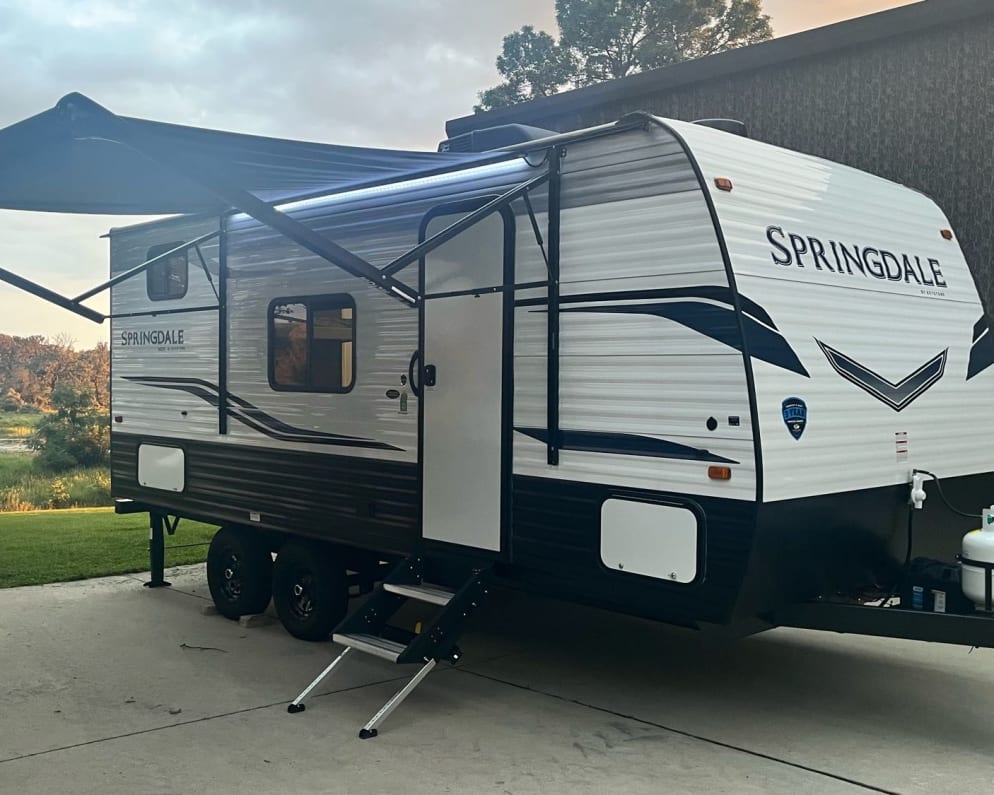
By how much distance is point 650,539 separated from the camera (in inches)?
182

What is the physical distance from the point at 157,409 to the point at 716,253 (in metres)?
5.13

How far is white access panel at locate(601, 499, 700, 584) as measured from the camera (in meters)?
4.47

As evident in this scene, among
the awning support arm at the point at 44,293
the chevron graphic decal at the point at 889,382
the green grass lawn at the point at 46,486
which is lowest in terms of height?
the green grass lawn at the point at 46,486

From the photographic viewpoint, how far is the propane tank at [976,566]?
14.8ft

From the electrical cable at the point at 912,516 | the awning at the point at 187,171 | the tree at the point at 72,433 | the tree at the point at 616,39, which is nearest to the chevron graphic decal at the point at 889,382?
the electrical cable at the point at 912,516

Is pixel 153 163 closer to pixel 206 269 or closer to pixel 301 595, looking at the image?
pixel 206 269

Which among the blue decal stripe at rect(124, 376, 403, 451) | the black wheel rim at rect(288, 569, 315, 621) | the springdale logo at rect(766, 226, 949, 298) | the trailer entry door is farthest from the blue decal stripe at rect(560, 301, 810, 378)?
the black wheel rim at rect(288, 569, 315, 621)

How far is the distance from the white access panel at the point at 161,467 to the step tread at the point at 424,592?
2803 mm

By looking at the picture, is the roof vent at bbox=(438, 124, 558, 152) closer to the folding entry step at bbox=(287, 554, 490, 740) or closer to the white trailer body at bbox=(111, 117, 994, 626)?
the white trailer body at bbox=(111, 117, 994, 626)

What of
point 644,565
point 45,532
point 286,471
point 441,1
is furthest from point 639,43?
point 644,565

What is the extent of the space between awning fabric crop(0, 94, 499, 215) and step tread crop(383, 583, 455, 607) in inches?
85.9

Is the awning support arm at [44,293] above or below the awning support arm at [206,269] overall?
below

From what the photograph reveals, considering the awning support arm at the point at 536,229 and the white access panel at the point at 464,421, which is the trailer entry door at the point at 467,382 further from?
Answer: the awning support arm at the point at 536,229

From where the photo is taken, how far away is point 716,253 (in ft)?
14.4
